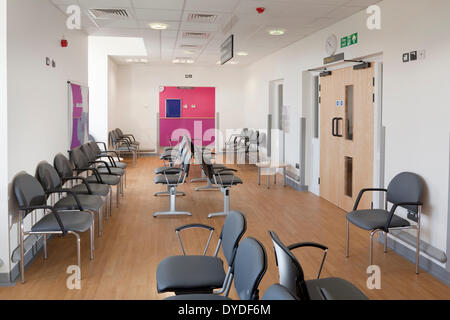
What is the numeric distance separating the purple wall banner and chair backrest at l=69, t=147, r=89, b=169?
16 centimetres

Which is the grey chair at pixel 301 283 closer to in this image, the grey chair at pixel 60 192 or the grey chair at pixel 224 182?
the grey chair at pixel 60 192

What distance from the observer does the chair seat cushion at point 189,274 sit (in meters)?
2.70

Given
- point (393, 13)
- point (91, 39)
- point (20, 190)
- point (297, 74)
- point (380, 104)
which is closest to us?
point (20, 190)

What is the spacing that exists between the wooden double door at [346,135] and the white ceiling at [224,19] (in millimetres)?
928

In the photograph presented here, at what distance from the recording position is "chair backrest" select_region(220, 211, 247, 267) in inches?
110

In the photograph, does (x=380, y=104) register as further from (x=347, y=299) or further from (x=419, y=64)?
(x=347, y=299)

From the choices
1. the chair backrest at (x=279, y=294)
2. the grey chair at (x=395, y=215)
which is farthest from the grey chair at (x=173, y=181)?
the chair backrest at (x=279, y=294)

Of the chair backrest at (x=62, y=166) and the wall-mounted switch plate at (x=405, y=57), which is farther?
the chair backrest at (x=62, y=166)

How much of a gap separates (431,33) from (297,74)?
4.08 meters

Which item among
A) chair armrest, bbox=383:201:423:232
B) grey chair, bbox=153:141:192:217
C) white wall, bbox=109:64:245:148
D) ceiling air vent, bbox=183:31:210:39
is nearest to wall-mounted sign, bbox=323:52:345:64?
ceiling air vent, bbox=183:31:210:39

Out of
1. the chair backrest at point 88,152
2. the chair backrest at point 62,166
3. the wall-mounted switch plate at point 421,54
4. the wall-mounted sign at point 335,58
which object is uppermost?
the wall-mounted sign at point 335,58
